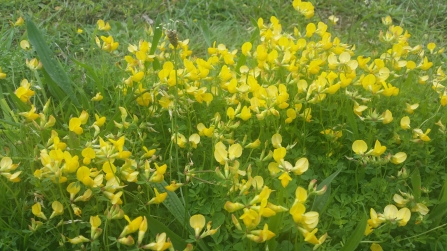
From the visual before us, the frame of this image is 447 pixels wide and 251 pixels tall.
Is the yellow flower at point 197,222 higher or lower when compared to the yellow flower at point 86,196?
lower

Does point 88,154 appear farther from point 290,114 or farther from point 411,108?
point 411,108

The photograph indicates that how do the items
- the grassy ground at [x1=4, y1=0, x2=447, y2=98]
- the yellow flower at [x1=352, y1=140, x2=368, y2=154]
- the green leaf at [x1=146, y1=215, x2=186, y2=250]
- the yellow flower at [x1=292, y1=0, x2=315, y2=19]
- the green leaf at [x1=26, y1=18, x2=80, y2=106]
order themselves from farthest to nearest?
1. the grassy ground at [x1=4, y1=0, x2=447, y2=98]
2. the yellow flower at [x1=292, y1=0, x2=315, y2=19]
3. the green leaf at [x1=26, y1=18, x2=80, y2=106]
4. the yellow flower at [x1=352, y1=140, x2=368, y2=154]
5. the green leaf at [x1=146, y1=215, x2=186, y2=250]

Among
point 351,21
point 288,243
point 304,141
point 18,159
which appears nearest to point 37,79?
point 18,159

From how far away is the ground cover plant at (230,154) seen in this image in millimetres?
1462

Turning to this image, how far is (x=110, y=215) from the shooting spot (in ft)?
4.51

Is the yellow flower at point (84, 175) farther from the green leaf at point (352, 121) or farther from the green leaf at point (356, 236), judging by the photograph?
the green leaf at point (352, 121)

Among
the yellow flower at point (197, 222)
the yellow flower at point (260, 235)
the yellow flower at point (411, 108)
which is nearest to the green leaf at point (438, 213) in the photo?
the yellow flower at point (411, 108)

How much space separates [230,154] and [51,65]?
115cm

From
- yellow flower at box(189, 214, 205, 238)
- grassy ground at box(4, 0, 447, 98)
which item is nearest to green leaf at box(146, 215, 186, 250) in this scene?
yellow flower at box(189, 214, 205, 238)

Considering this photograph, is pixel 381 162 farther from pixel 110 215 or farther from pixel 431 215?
pixel 110 215

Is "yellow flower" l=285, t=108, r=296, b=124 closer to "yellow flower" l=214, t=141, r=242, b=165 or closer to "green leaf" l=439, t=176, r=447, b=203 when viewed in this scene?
"yellow flower" l=214, t=141, r=242, b=165

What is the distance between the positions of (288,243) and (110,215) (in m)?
0.53

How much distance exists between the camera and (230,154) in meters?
1.55

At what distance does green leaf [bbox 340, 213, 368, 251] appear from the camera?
1488mm
